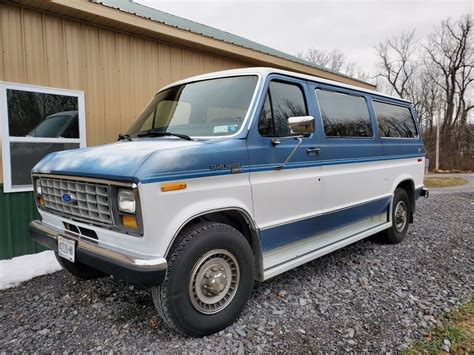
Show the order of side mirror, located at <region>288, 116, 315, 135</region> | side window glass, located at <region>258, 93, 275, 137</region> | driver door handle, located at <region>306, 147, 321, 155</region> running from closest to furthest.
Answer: side mirror, located at <region>288, 116, 315, 135</region> < side window glass, located at <region>258, 93, 275, 137</region> < driver door handle, located at <region>306, 147, 321, 155</region>

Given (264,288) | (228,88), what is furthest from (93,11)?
(264,288)

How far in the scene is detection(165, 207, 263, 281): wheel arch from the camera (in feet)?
8.97

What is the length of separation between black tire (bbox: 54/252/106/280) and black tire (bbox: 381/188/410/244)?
13.2 feet

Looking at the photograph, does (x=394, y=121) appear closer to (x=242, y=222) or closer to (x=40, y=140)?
(x=242, y=222)

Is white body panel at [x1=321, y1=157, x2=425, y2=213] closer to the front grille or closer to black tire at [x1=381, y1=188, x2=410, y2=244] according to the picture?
black tire at [x1=381, y1=188, x2=410, y2=244]

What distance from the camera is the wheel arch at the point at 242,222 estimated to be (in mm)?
2734

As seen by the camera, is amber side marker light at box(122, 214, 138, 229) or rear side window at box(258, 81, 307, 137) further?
rear side window at box(258, 81, 307, 137)

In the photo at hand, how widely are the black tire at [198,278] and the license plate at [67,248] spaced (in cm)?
76

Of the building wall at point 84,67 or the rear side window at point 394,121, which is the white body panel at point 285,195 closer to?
the rear side window at point 394,121

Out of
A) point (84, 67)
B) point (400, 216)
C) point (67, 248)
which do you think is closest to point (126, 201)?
point (67, 248)

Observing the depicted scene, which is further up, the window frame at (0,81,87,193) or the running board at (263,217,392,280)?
the window frame at (0,81,87,193)

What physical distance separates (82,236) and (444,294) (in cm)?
356

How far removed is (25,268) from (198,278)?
2766 millimetres

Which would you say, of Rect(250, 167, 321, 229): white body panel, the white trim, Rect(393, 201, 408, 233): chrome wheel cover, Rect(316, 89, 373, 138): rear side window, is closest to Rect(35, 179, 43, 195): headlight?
the white trim
